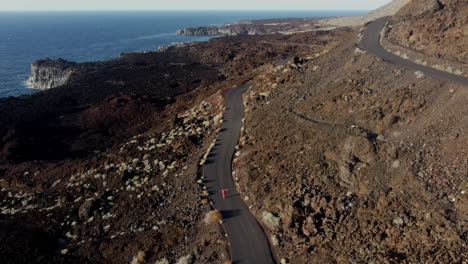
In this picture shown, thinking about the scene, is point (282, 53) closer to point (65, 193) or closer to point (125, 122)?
point (125, 122)

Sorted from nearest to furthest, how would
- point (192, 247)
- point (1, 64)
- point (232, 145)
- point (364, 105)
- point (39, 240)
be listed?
point (192, 247), point (39, 240), point (364, 105), point (232, 145), point (1, 64)

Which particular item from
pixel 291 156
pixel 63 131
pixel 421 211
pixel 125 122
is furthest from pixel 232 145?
pixel 63 131

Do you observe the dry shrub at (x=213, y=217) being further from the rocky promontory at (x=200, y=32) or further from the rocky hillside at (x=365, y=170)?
the rocky promontory at (x=200, y=32)

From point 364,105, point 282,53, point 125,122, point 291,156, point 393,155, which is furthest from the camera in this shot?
point 282,53

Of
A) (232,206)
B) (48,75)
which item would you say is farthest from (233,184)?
(48,75)

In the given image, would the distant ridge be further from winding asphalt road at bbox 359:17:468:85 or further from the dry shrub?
the dry shrub

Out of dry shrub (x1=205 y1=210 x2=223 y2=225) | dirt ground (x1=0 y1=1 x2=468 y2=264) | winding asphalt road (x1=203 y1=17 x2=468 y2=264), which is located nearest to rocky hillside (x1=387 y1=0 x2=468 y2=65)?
winding asphalt road (x1=203 y1=17 x2=468 y2=264)

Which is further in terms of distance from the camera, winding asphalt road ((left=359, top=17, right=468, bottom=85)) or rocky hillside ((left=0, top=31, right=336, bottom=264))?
winding asphalt road ((left=359, top=17, right=468, bottom=85))
